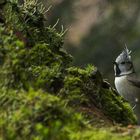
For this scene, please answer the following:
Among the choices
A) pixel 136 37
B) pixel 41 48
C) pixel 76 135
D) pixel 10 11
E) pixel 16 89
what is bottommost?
pixel 76 135

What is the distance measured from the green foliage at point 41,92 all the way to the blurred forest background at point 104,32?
7.08m

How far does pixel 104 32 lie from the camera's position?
13.2m

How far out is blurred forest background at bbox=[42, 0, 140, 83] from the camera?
505 inches

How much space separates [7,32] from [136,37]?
361 inches

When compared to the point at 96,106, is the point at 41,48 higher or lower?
higher

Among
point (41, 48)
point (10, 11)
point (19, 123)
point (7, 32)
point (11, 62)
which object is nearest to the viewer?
point (19, 123)

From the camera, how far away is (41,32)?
581cm

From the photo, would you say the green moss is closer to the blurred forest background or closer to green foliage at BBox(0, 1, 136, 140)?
green foliage at BBox(0, 1, 136, 140)

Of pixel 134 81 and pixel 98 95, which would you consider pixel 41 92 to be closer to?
pixel 98 95

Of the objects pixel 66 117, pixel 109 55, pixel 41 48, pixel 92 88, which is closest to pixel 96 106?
pixel 92 88

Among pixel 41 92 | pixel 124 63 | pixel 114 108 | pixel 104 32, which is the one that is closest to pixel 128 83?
pixel 124 63

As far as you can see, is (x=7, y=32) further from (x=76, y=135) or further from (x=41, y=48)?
(x=76, y=135)

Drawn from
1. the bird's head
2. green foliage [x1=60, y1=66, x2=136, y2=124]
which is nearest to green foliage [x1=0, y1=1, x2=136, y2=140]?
green foliage [x1=60, y1=66, x2=136, y2=124]

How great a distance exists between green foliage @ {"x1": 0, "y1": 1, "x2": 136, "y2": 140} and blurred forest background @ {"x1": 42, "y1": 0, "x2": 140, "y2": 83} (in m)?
A: 7.08
